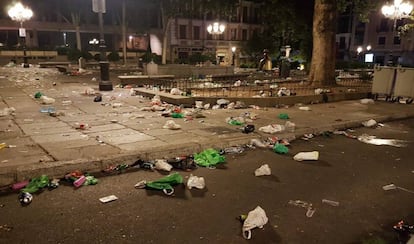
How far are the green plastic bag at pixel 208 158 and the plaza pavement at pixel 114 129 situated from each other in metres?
0.27

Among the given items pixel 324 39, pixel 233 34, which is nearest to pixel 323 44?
pixel 324 39

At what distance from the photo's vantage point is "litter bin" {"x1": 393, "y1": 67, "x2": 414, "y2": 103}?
484 inches

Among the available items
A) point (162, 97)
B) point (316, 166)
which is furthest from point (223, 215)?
point (162, 97)

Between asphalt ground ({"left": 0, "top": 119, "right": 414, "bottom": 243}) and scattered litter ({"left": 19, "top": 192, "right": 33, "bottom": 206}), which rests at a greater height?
scattered litter ({"left": 19, "top": 192, "right": 33, "bottom": 206})

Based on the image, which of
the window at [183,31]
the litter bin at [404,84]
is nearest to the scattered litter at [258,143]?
the litter bin at [404,84]

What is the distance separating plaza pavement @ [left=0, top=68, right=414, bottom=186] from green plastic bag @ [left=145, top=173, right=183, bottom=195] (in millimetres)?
932

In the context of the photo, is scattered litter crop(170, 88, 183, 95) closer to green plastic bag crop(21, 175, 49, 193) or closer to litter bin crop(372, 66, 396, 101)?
green plastic bag crop(21, 175, 49, 193)

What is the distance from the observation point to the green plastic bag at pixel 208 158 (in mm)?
5791

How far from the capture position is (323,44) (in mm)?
15602

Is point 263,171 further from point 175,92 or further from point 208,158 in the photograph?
point 175,92

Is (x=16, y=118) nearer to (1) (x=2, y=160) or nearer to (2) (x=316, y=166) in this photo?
(1) (x=2, y=160)

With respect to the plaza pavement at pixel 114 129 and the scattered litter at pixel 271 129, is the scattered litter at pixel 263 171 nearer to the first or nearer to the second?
the plaza pavement at pixel 114 129

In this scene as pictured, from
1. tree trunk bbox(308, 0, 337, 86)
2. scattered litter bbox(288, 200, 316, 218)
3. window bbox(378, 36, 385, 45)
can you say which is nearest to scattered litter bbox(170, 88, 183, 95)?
tree trunk bbox(308, 0, 337, 86)

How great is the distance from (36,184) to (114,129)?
2882 mm
